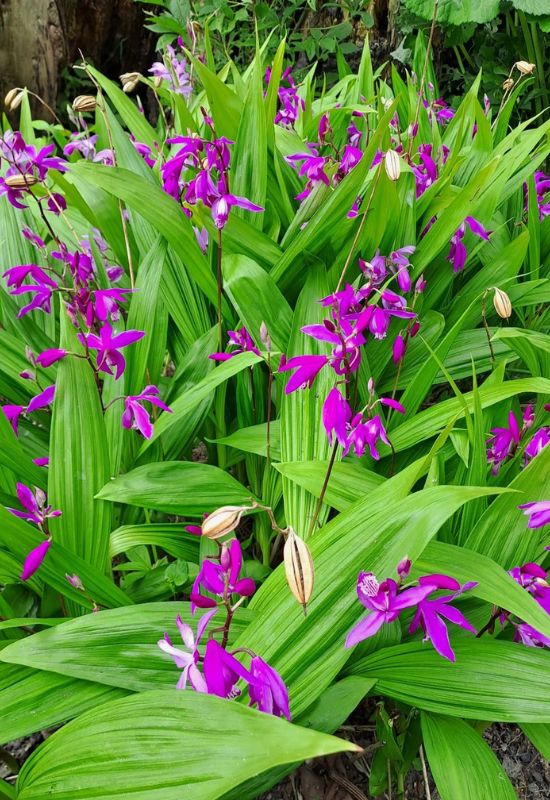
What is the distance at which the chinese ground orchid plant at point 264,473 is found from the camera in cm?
72

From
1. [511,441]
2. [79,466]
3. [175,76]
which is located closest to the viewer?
[79,466]

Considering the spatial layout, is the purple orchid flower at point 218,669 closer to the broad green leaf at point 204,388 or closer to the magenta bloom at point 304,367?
the magenta bloom at point 304,367

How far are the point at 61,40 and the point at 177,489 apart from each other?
140 inches

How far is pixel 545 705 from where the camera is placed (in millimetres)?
816

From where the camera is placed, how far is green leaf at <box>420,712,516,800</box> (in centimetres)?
82

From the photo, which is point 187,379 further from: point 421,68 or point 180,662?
point 421,68

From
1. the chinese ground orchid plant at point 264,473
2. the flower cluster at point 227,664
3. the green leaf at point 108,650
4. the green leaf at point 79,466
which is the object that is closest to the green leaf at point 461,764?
the chinese ground orchid plant at point 264,473

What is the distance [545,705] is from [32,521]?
32.5 inches

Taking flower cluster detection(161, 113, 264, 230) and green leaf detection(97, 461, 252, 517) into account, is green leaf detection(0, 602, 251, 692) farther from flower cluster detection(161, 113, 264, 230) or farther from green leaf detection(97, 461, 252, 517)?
flower cluster detection(161, 113, 264, 230)

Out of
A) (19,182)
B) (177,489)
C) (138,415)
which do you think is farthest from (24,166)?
(177,489)

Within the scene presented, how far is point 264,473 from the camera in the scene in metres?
1.34

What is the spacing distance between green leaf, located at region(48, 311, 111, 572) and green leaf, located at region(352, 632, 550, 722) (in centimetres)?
51

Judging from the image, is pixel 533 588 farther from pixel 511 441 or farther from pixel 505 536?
pixel 511 441

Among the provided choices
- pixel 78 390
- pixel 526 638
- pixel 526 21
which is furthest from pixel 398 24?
pixel 526 638
